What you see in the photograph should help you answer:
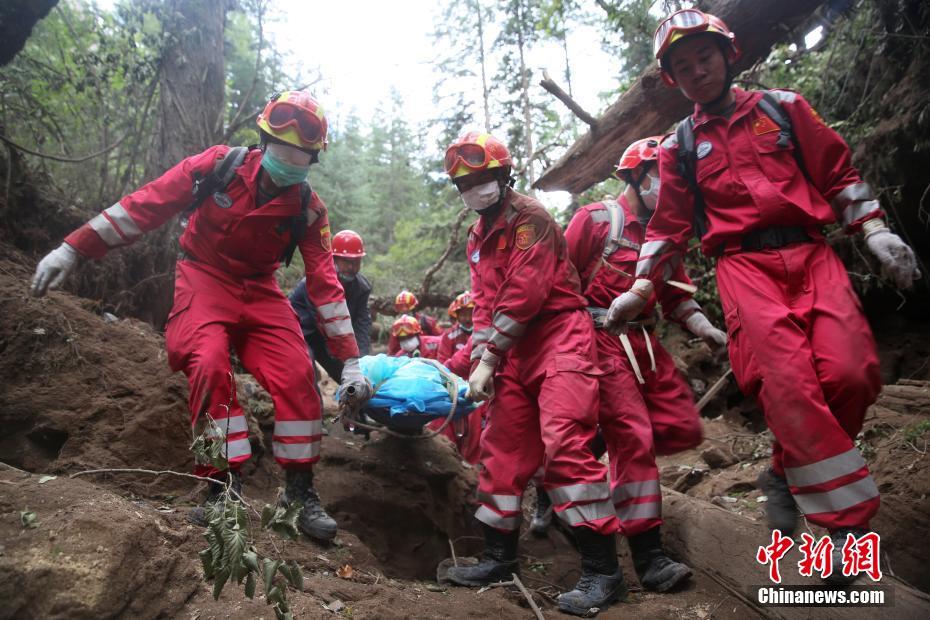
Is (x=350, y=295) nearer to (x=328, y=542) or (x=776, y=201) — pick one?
Answer: (x=328, y=542)

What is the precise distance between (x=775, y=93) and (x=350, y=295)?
15.3ft

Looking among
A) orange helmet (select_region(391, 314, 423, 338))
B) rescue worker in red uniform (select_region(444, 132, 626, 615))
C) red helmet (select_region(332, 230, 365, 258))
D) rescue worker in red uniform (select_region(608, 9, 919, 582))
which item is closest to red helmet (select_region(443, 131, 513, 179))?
rescue worker in red uniform (select_region(444, 132, 626, 615))

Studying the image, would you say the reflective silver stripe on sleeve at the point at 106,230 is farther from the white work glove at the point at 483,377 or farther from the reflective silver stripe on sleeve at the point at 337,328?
the white work glove at the point at 483,377

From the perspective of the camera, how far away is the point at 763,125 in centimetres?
274

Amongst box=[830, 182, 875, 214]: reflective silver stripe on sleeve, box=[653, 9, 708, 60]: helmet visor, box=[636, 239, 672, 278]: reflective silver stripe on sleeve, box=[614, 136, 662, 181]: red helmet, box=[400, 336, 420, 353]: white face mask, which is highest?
box=[653, 9, 708, 60]: helmet visor

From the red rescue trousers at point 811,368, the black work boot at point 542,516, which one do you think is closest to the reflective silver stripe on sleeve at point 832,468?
the red rescue trousers at point 811,368

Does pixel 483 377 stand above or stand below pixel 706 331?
below

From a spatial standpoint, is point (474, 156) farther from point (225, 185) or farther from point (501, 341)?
point (225, 185)

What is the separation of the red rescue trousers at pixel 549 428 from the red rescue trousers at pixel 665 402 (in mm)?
518

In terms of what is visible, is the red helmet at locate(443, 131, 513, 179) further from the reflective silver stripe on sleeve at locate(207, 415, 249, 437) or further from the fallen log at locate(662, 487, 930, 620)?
the fallen log at locate(662, 487, 930, 620)

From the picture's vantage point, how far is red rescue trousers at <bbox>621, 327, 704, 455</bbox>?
3.48 m

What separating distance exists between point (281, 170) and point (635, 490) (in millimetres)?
2758

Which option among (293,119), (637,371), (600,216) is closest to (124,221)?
(293,119)

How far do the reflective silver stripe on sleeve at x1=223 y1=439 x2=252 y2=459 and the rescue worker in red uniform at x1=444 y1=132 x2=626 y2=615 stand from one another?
4.23 feet
